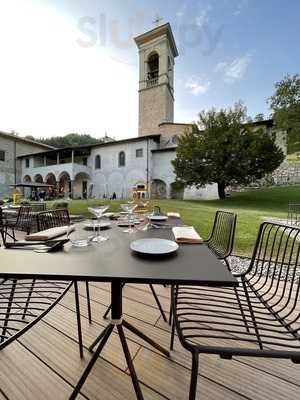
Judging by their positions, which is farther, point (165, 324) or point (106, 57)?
point (106, 57)

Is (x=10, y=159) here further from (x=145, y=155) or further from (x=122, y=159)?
(x=145, y=155)

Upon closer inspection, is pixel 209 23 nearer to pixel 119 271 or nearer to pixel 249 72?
pixel 249 72

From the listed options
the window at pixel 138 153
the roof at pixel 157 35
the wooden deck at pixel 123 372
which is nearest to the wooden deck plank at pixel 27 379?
the wooden deck at pixel 123 372

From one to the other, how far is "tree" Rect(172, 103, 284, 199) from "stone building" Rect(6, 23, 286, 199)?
336 cm

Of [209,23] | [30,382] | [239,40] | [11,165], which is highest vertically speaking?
[209,23]

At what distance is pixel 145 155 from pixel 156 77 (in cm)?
1091

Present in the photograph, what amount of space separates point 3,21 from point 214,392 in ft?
22.0

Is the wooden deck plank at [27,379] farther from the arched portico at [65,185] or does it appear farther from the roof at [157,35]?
the roof at [157,35]

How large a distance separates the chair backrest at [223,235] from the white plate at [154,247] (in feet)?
3.35

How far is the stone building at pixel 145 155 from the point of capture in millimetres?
20625

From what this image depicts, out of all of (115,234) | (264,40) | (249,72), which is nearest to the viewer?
(115,234)

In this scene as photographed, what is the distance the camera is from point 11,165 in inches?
1014

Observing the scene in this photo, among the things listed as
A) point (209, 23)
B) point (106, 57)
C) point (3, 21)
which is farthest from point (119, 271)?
point (209, 23)

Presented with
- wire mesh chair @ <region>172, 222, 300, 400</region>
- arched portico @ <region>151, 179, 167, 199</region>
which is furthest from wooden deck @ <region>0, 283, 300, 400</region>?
arched portico @ <region>151, 179, 167, 199</region>
